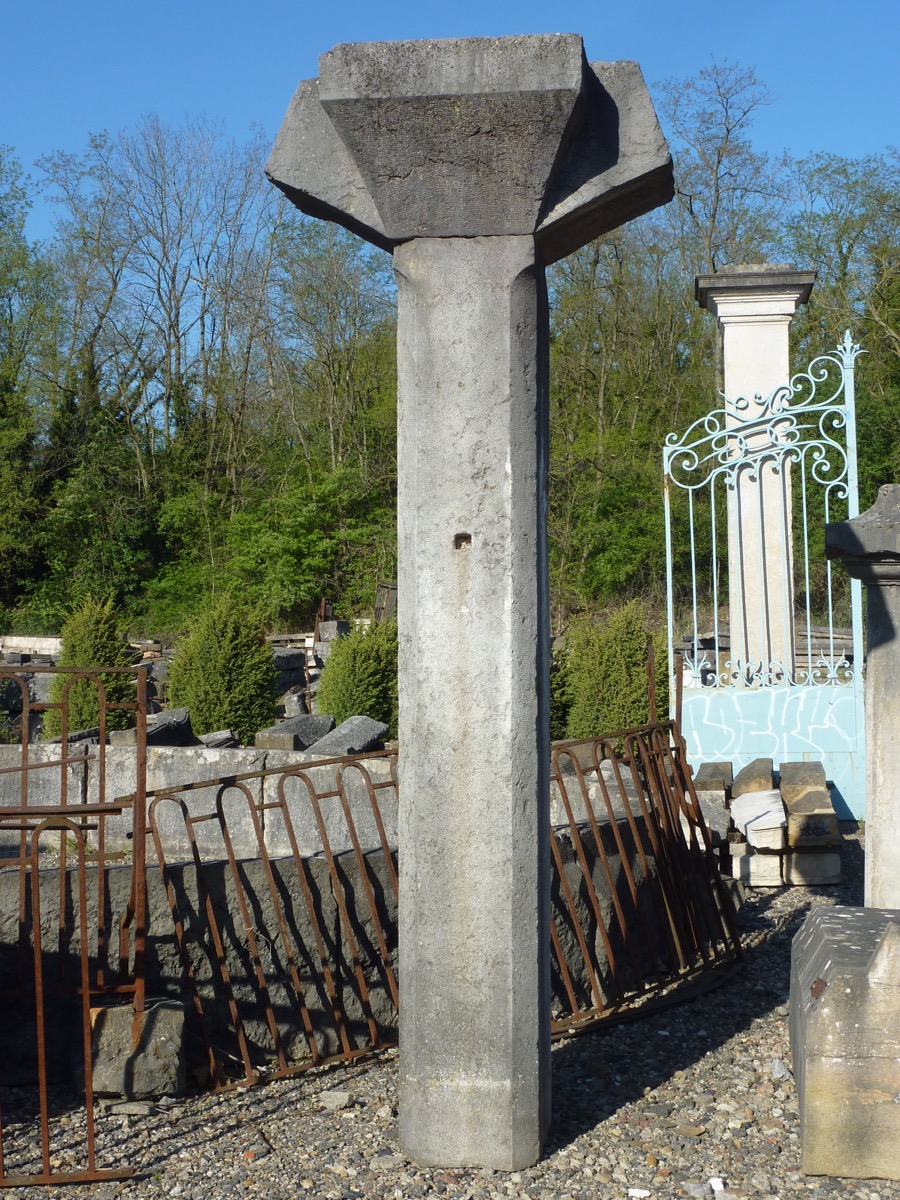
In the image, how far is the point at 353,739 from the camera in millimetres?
10219

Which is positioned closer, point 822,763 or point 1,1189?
point 1,1189

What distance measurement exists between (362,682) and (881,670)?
9101 millimetres

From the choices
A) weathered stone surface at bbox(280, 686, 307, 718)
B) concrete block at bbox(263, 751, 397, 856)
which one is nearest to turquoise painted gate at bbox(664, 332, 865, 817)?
concrete block at bbox(263, 751, 397, 856)

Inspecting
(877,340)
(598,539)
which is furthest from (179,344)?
(877,340)

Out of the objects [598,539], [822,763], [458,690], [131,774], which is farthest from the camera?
[598,539]

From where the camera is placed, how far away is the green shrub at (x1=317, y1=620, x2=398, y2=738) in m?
13.0

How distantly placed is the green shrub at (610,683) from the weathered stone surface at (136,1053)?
798 cm

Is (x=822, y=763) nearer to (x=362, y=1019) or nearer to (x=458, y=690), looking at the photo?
(x=362, y=1019)

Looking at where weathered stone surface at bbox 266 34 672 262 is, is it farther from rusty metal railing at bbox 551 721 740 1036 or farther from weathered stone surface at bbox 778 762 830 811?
weathered stone surface at bbox 778 762 830 811

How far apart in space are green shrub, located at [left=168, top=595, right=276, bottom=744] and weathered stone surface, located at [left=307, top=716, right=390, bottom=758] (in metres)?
2.40

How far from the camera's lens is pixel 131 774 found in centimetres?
852

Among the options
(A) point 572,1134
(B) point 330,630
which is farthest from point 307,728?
(B) point 330,630

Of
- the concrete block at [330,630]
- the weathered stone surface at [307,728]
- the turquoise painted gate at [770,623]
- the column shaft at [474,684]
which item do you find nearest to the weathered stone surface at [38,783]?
the weathered stone surface at [307,728]

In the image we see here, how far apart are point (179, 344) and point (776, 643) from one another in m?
21.0
